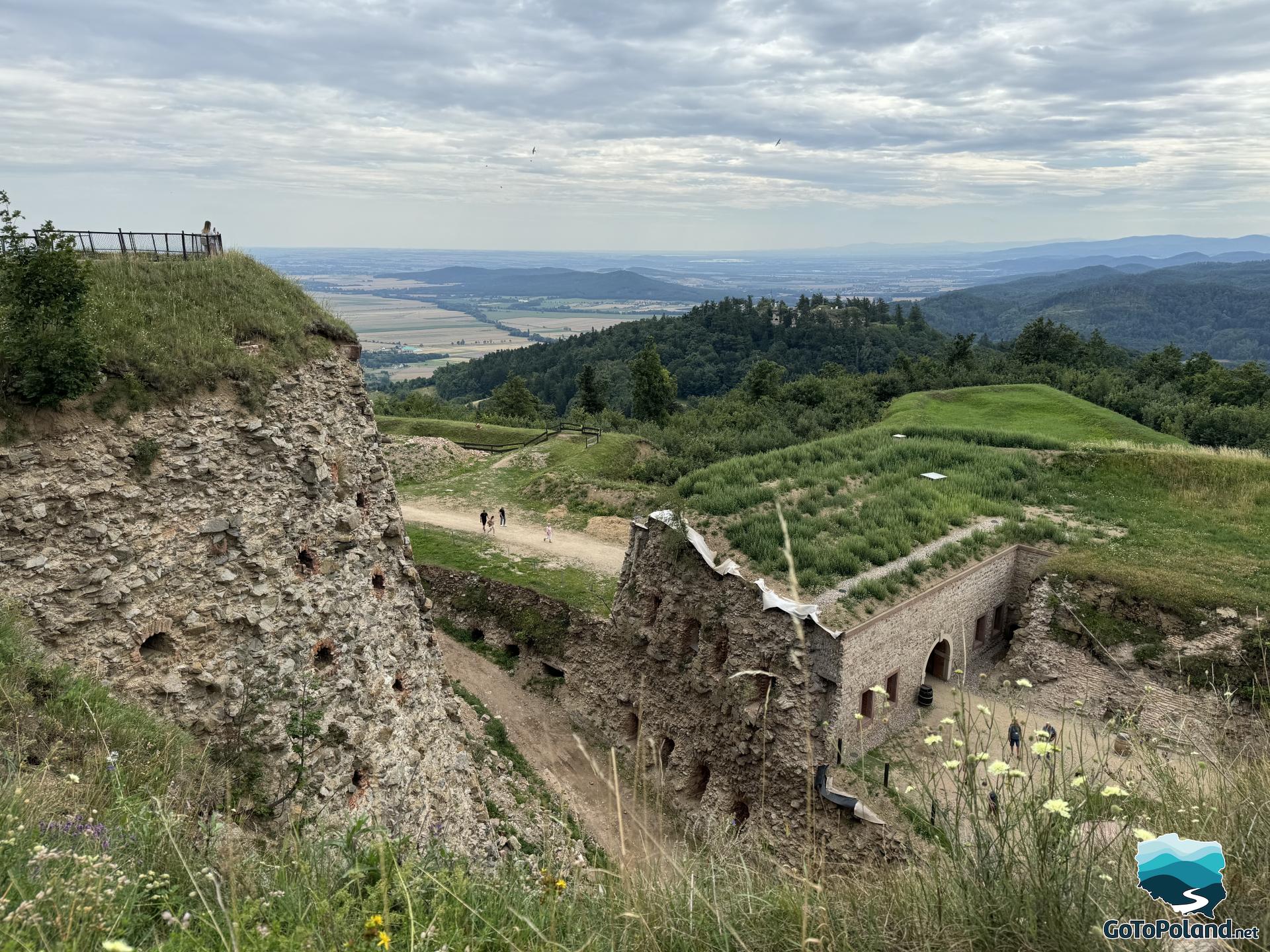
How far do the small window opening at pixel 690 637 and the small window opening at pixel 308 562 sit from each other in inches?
323

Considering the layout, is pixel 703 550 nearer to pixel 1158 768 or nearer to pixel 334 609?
pixel 334 609

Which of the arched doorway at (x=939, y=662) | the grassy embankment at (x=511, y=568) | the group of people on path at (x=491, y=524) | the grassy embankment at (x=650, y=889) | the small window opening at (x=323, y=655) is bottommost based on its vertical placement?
the arched doorway at (x=939, y=662)

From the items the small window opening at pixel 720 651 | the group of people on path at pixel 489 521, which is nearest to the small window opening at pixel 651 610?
the small window opening at pixel 720 651

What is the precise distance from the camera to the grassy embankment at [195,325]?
1089 cm

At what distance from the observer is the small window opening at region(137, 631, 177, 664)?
10109mm

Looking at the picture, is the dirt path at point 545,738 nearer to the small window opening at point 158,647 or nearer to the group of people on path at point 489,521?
the group of people on path at point 489,521

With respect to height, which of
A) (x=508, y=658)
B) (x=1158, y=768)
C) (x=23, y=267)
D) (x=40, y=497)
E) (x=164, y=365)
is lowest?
(x=508, y=658)

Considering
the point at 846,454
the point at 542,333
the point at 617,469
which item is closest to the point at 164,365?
the point at 846,454

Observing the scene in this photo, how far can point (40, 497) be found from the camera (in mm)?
9445

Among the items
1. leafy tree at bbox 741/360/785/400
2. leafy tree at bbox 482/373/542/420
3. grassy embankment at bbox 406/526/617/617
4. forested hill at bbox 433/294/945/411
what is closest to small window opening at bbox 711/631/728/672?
grassy embankment at bbox 406/526/617/617

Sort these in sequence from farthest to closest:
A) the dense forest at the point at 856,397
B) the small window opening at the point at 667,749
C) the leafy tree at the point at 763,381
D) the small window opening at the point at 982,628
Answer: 1. the leafy tree at the point at 763,381
2. the dense forest at the point at 856,397
3. the small window opening at the point at 982,628
4. the small window opening at the point at 667,749

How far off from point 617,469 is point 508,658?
55.4 feet

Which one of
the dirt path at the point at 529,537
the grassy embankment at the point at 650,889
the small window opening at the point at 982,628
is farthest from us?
the dirt path at the point at 529,537

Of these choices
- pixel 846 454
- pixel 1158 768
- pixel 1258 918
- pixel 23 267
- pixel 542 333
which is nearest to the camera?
pixel 1258 918
